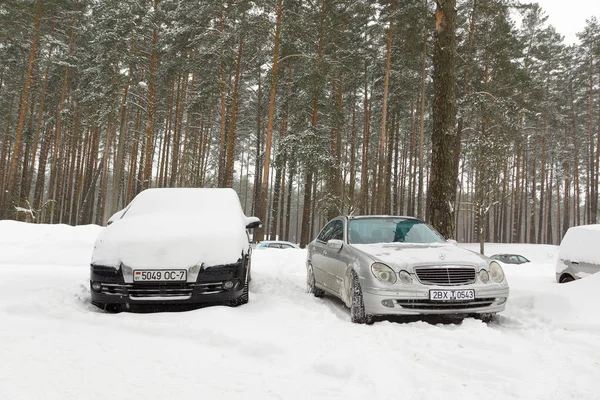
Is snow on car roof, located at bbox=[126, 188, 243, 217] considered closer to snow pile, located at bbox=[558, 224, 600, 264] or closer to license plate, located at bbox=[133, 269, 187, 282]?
license plate, located at bbox=[133, 269, 187, 282]

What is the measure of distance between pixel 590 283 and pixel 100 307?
23.5 feet

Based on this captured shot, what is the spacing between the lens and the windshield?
6020mm

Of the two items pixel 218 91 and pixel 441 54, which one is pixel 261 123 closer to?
pixel 218 91

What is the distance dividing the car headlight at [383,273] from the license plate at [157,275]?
94.4 inches

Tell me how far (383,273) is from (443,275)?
0.73m

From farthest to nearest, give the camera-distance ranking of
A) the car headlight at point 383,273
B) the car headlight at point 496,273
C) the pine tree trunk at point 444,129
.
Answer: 1. the pine tree trunk at point 444,129
2. the car headlight at point 496,273
3. the car headlight at point 383,273

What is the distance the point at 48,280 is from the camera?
6.54m

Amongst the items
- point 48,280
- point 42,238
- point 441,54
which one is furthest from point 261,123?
point 48,280

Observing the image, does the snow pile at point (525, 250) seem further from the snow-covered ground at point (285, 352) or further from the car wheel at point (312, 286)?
the snow-covered ground at point (285, 352)

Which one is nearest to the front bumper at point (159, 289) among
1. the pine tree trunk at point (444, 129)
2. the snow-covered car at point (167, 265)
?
the snow-covered car at point (167, 265)

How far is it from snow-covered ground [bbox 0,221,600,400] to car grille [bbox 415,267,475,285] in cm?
50

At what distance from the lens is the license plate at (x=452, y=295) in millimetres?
4703

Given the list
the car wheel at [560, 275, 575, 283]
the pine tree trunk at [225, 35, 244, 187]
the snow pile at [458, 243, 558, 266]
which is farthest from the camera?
the snow pile at [458, 243, 558, 266]

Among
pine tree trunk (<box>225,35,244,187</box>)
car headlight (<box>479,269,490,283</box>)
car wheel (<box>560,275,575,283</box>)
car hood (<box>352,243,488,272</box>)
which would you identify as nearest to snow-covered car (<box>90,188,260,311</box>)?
car hood (<box>352,243,488,272</box>)
